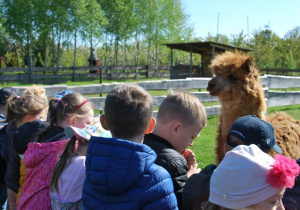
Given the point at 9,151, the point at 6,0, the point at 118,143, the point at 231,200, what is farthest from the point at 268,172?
the point at 6,0

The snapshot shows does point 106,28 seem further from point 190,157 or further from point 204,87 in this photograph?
point 190,157

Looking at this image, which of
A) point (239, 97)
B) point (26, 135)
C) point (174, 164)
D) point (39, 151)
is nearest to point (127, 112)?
point (174, 164)

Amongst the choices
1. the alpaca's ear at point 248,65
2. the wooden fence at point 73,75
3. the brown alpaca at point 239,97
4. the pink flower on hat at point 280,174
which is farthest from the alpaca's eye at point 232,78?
the wooden fence at point 73,75

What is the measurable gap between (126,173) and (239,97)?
2392mm

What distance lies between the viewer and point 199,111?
7.09ft

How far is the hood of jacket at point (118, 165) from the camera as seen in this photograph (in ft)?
5.21

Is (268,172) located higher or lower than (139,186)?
higher

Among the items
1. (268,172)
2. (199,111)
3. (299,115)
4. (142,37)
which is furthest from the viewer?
(142,37)

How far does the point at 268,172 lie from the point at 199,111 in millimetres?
868

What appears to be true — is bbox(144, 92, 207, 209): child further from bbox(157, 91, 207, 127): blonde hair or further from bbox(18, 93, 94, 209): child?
bbox(18, 93, 94, 209): child

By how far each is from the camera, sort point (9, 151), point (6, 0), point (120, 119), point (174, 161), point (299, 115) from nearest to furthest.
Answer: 1. point (120, 119)
2. point (174, 161)
3. point (9, 151)
4. point (299, 115)
5. point (6, 0)

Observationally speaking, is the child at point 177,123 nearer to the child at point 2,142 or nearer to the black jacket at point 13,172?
the black jacket at point 13,172

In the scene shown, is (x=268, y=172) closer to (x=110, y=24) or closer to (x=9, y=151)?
(x=9, y=151)

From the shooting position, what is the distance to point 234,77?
12.4 feet
